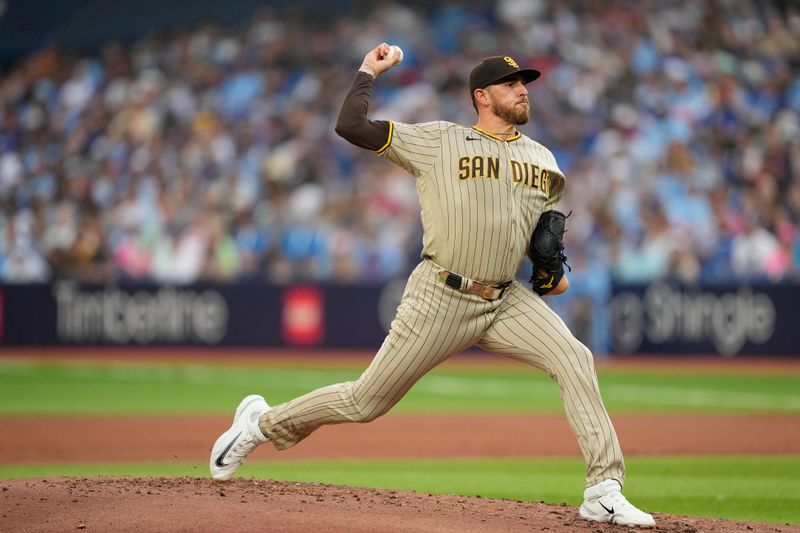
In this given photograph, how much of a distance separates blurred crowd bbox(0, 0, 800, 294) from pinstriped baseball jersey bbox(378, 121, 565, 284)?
41.1ft

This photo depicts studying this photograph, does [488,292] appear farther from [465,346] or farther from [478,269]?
[465,346]

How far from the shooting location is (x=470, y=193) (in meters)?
5.50

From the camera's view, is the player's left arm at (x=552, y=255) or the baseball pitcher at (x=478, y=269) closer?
the baseball pitcher at (x=478, y=269)

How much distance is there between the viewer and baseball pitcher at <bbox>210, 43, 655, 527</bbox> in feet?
17.9

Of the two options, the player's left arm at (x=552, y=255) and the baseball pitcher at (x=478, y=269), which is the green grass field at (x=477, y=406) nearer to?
the baseball pitcher at (x=478, y=269)

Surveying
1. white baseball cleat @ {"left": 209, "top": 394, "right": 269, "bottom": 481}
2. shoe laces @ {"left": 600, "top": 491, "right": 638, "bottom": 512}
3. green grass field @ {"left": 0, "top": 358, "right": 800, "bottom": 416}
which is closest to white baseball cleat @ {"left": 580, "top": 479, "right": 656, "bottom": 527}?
shoe laces @ {"left": 600, "top": 491, "right": 638, "bottom": 512}

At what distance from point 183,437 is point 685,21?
14.0m

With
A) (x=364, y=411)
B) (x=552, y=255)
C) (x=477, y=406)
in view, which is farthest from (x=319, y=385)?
(x=552, y=255)

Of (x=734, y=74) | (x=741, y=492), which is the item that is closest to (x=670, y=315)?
(x=734, y=74)

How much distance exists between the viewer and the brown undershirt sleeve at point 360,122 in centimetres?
539

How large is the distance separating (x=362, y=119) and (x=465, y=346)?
4.00 ft

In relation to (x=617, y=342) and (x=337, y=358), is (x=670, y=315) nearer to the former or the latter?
(x=617, y=342)

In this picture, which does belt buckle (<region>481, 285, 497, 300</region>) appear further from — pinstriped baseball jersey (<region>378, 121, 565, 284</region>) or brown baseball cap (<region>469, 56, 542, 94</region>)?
brown baseball cap (<region>469, 56, 542, 94</region>)

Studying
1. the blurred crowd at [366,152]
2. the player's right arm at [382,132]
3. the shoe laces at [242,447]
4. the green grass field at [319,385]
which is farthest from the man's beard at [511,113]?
the blurred crowd at [366,152]
